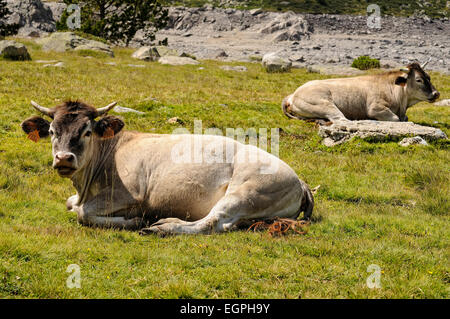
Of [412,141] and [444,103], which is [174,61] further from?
[412,141]

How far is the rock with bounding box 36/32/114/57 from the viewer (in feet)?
121

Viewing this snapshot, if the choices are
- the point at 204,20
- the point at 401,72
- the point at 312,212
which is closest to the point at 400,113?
the point at 401,72

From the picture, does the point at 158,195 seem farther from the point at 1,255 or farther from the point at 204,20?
the point at 204,20

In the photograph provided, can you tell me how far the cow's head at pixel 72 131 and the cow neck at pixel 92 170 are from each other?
0.17 m

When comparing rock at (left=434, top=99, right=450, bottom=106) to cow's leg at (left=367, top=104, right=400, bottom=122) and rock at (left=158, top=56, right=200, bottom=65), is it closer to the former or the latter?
cow's leg at (left=367, top=104, right=400, bottom=122)

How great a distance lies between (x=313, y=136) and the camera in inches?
620

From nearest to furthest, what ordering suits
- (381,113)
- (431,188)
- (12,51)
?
(431,188) < (381,113) < (12,51)

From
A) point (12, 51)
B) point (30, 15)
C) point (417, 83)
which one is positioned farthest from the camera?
point (30, 15)

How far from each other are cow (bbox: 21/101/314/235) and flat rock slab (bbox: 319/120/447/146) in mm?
6573

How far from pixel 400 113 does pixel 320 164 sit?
7065 millimetres

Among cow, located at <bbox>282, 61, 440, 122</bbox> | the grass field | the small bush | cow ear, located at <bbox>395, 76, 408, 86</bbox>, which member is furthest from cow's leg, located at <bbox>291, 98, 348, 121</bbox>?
the small bush

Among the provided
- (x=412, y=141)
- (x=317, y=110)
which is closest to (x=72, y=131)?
(x=412, y=141)

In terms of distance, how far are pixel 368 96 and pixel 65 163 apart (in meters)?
13.2

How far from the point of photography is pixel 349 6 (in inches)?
4220
